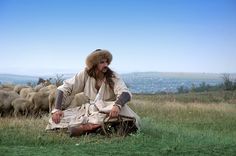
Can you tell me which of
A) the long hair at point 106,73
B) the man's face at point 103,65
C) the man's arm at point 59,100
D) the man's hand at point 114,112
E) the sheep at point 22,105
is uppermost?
the man's face at point 103,65

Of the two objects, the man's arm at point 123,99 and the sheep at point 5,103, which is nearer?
the man's arm at point 123,99

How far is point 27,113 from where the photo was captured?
1051 cm

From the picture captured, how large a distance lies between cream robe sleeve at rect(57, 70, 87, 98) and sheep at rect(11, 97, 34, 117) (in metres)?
2.77

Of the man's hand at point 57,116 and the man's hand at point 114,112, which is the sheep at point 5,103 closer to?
the man's hand at point 57,116

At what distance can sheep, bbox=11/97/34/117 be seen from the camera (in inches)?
413

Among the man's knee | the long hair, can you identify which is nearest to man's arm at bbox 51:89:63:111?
the long hair

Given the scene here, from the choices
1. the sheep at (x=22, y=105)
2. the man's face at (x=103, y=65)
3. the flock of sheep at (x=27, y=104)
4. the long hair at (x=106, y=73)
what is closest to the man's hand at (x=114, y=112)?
the long hair at (x=106, y=73)

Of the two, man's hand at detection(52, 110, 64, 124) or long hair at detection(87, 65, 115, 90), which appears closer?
man's hand at detection(52, 110, 64, 124)

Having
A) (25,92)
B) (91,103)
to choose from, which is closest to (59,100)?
(91,103)

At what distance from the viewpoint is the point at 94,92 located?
805 centimetres

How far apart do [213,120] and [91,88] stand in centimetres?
590

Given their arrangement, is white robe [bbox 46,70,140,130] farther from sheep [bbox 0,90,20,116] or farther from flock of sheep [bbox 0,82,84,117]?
sheep [bbox 0,90,20,116]

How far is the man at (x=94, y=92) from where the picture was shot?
768 cm

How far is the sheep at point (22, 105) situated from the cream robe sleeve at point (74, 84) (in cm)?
277
